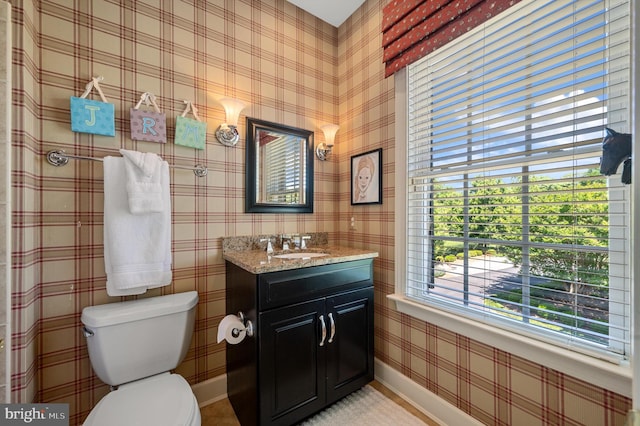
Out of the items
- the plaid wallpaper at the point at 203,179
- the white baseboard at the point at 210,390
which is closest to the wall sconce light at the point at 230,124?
the plaid wallpaper at the point at 203,179

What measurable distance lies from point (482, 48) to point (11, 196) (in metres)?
2.25

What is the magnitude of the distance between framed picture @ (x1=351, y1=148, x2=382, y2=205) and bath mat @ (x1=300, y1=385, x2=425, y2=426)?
131 centimetres

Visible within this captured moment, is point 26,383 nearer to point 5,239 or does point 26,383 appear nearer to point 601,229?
point 5,239

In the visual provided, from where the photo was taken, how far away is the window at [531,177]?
3.22 ft

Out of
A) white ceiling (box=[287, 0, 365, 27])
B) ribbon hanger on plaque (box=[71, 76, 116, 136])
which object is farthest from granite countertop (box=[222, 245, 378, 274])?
white ceiling (box=[287, 0, 365, 27])

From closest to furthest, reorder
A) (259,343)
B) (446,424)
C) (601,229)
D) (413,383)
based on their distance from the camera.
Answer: (601,229), (259,343), (446,424), (413,383)

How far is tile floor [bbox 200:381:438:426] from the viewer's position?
149 cm

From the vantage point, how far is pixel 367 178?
6.50 ft

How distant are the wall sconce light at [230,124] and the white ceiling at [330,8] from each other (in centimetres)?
104

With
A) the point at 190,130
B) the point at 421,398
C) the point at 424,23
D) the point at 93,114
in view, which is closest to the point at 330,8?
the point at 424,23

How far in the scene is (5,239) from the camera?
1.01 m

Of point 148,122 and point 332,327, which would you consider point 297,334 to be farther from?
point 148,122

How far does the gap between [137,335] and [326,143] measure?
1742 millimetres

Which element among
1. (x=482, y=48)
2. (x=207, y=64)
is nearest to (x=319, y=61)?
(x=207, y=64)
